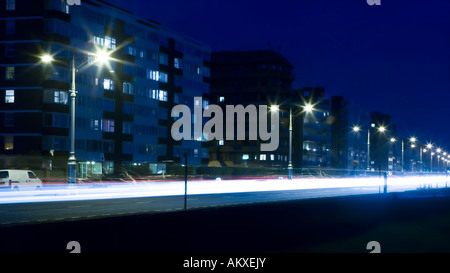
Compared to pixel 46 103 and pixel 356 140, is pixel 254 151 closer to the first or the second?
pixel 46 103

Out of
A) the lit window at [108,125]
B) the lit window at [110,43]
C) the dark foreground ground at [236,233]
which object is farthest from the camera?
the lit window at [110,43]

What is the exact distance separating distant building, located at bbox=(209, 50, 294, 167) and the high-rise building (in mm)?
23222

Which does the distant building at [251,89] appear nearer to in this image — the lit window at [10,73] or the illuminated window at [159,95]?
the illuminated window at [159,95]

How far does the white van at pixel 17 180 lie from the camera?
1371 inches

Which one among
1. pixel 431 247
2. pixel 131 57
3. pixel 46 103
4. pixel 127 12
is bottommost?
pixel 431 247

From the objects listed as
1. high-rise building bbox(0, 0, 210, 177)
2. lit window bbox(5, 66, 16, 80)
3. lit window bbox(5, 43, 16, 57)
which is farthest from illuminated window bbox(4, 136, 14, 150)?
lit window bbox(5, 43, 16, 57)

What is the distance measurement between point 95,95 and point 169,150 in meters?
18.3

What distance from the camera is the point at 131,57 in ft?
253

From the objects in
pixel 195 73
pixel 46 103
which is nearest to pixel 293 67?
pixel 195 73

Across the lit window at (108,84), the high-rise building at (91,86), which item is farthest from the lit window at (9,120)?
the lit window at (108,84)

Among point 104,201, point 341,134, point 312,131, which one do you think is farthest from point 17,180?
point 341,134

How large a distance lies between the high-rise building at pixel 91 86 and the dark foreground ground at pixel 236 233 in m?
38.6

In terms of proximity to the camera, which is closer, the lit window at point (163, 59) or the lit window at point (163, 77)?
the lit window at point (163, 59)

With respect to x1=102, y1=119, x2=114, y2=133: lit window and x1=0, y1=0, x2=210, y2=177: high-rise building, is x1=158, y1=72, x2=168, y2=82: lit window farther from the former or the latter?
x1=102, y1=119, x2=114, y2=133: lit window
